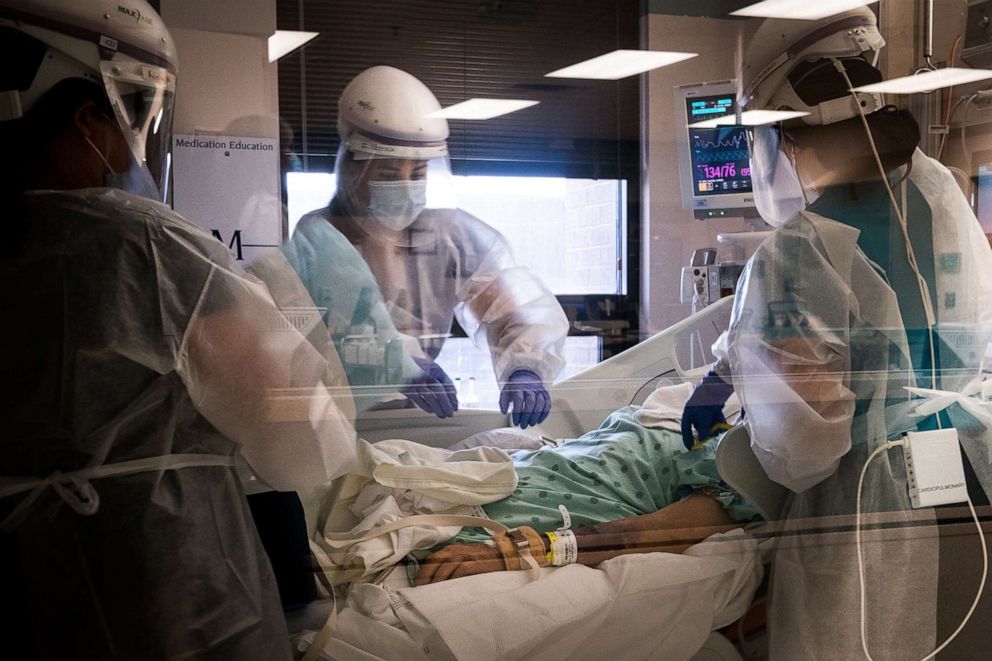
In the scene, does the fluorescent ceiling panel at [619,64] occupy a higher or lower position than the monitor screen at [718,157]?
higher

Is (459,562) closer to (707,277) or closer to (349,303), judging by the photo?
(349,303)

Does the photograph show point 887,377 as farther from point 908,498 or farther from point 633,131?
point 633,131

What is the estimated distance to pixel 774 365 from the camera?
4.58 ft

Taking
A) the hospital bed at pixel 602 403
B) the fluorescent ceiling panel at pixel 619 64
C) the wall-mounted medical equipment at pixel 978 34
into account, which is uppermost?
the wall-mounted medical equipment at pixel 978 34

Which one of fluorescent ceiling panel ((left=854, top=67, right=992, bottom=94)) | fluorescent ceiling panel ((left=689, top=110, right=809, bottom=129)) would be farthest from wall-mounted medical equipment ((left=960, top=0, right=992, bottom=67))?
fluorescent ceiling panel ((left=689, top=110, right=809, bottom=129))

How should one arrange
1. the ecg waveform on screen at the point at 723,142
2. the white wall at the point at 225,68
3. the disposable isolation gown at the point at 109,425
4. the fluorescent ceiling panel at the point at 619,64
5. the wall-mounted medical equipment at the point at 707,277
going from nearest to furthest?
1. the disposable isolation gown at the point at 109,425
2. the white wall at the point at 225,68
3. the fluorescent ceiling panel at the point at 619,64
4. the ecg waveform on screen at the point at 723,142
5. the wall-mounted medical equipment at the point at 707,277

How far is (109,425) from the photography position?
103cm

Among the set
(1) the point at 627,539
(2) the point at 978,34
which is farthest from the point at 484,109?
(2) the point at 978,34

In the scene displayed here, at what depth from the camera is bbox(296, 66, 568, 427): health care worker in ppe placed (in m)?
1.46

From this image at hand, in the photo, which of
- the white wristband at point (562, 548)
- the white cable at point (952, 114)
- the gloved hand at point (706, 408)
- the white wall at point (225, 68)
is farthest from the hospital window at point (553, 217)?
the white cable at point (952, 114)

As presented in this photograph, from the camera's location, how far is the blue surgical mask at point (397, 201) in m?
1.57

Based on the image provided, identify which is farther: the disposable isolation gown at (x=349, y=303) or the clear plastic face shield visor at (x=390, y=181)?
the clear plastic face shield visor at (x=390, y=181)

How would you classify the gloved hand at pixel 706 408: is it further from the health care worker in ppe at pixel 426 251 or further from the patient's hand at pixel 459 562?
the patient's hand at pixel 459 562

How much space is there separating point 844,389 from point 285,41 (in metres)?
1.11
